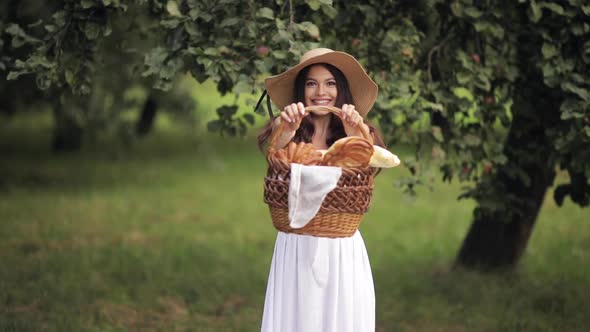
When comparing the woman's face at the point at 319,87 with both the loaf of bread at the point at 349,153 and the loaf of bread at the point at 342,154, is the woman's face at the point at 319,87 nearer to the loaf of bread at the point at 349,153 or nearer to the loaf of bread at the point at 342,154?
the loaf of bread at the point at 342,154

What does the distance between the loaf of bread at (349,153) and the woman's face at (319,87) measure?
397mm

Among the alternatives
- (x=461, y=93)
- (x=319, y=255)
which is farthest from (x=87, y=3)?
(x=461, y=93)

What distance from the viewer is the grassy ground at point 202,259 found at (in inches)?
224

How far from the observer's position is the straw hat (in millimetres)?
3475

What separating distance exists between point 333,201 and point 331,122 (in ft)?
1.57

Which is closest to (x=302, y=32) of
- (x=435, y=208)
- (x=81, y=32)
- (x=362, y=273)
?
(x=81, y=32)

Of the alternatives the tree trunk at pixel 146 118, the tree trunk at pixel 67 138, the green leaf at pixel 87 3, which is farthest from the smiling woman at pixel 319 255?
the tree trunk at pixel 146 118

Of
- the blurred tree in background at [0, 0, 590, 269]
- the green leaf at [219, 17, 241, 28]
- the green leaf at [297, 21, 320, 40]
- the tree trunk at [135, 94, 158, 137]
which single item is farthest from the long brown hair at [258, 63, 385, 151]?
the tree trunk at [135, 94, 158, 137]

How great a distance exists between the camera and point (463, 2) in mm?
4719

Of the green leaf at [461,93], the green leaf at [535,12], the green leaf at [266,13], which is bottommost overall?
the green leaf at [461,93]

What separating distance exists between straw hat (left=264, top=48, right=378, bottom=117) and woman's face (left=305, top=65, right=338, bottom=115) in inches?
1.8

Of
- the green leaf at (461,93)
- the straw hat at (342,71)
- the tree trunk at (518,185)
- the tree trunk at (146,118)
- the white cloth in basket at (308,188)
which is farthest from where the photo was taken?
the tree trunk at (146,118)

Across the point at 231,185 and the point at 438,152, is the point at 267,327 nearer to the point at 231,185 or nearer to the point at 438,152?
the point at 438,152

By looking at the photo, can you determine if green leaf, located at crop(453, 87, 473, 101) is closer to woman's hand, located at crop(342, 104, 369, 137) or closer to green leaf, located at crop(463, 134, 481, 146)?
green leaf, located at crop(463, 134, 481, 146)
